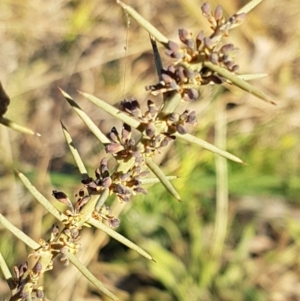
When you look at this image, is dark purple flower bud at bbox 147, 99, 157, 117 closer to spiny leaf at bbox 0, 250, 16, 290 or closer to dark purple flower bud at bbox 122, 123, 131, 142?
dark purple flower bud at bbox 122, 123, 131, 142

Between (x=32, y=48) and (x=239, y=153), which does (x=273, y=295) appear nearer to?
(x=239, y=153)

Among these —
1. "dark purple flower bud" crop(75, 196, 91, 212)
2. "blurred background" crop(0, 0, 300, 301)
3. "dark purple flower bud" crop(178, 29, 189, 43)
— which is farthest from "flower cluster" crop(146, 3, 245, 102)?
"blurred background" crop(0, 0, 300, 301)

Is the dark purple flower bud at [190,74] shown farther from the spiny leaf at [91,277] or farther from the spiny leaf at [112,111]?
the spiny leaf at [91,277]

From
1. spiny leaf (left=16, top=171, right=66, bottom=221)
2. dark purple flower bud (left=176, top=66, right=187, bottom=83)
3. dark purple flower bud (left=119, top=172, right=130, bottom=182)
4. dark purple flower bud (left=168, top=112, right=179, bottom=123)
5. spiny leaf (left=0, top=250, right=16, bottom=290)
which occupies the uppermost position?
dark purple flower bud (left=176, top=66, right=187, bottom=83)

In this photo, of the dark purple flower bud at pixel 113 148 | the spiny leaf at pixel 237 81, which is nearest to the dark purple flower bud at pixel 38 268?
the dark purple flower bud at pixel 113 148

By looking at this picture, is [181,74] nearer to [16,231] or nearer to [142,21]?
[142,21]

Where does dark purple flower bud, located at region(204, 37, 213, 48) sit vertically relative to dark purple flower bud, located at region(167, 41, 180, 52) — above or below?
above

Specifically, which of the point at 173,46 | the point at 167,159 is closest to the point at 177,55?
the point at 173,46
